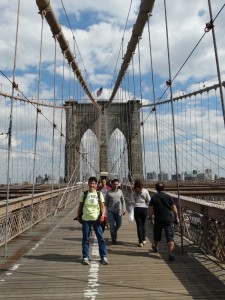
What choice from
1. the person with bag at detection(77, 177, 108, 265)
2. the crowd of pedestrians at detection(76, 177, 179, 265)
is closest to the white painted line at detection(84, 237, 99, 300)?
the crowd of pedestrians at detection(76, 177, 179, 265)

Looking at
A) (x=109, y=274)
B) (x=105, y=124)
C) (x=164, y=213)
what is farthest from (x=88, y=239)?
(x=105, y=124)

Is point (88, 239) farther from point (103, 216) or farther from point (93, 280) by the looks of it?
point (93, 280)

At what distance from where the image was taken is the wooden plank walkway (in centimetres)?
336

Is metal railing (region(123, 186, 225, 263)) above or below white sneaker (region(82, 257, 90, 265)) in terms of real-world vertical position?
above

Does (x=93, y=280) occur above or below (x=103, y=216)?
below

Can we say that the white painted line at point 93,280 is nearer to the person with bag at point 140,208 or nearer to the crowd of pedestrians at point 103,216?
the crowd of pedestrians at point 103,216

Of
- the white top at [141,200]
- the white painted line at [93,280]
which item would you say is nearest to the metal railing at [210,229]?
the white top at [141,200]

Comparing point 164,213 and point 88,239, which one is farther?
point 164,213

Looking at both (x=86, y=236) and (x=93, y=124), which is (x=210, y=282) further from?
(x=93, y=124)

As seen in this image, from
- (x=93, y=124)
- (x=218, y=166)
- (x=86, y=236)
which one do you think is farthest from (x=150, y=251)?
(x=93, y=124)

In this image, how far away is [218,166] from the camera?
78.0 ft

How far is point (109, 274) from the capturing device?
4055mm

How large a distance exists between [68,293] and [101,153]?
1435 inches

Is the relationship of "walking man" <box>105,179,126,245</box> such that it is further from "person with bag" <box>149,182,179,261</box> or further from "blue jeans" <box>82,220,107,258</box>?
"blue jeans" <box>82,220,107,258</box>
